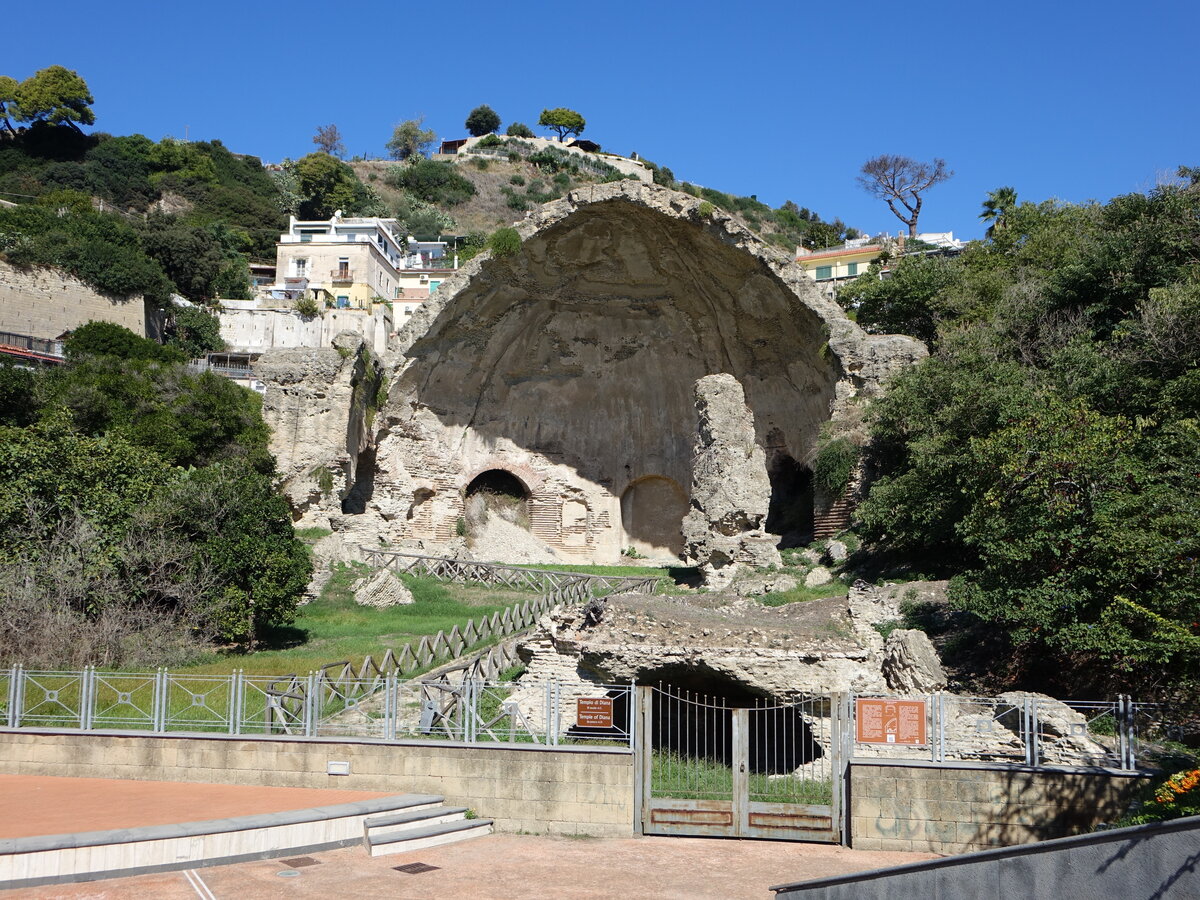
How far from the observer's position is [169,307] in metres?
52.1

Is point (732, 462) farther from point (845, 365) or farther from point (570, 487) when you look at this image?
point (570, 487)

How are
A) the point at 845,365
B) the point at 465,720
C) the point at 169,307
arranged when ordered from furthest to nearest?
the point at 169,307, the point at 845,365, the point at 465,720

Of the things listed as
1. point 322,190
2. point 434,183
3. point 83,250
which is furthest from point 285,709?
point 434,183

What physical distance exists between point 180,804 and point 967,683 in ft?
34.0

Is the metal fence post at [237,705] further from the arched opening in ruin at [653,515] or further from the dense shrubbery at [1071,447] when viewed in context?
the arched opening in ruin at [653,515]

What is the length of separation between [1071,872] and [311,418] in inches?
984

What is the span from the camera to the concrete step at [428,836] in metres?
10.2

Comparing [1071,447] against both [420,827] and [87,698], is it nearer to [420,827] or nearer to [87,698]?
[420,827]

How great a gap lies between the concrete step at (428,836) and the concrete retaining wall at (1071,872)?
4.98 metres

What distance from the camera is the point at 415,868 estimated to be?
9789 mm

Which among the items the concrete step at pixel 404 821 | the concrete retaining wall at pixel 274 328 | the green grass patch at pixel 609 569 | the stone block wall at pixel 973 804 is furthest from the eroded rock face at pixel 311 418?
the concrete retaining wall at pixel 274 328

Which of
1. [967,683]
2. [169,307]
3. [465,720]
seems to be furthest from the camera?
[169,307]

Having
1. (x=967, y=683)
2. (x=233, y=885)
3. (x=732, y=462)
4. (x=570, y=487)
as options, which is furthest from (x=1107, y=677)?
(x=570, y=487)

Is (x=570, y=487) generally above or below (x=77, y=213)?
below
